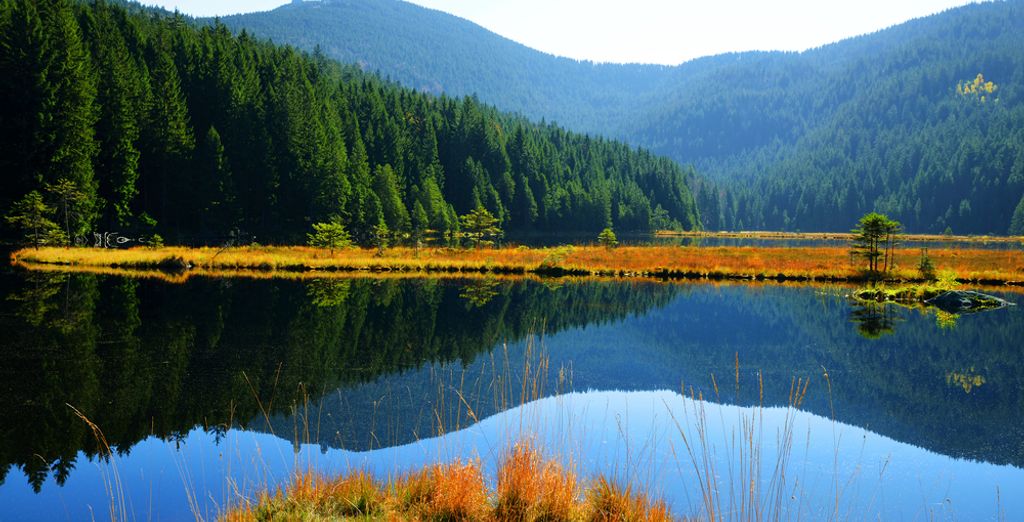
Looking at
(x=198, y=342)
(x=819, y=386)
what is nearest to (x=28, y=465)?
(x=198, y=342)

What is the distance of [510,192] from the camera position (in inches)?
4306

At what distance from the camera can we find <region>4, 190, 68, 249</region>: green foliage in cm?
4666

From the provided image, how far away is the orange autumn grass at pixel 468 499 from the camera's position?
20.6 feet

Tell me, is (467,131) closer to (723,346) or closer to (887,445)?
(723,346)

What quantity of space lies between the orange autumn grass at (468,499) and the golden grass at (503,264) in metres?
35.3

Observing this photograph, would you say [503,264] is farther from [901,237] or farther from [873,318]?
[901,237]

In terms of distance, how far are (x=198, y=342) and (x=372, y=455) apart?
10317mm

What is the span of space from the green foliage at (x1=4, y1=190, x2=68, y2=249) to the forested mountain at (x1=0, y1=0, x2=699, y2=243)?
0.35 meters

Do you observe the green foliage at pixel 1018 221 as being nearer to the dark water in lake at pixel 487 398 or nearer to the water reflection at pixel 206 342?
the dark water in lake at pixel 487 398

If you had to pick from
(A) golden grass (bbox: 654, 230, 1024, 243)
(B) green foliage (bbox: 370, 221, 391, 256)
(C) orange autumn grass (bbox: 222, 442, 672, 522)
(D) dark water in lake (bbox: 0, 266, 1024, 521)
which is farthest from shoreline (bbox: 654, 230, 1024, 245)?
(C) orange autumn grass (bbox: 222, 442, 672, 522)

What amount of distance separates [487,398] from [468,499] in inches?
265

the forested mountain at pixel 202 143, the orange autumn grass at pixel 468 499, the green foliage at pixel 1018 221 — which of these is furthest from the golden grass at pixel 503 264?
the green foliage at pixel 1018 221

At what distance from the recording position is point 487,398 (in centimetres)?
1315

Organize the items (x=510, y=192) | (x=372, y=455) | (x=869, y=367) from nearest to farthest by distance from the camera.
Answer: (x=372, y=455) → (x=869, y=367) → (x=510, y=192)
